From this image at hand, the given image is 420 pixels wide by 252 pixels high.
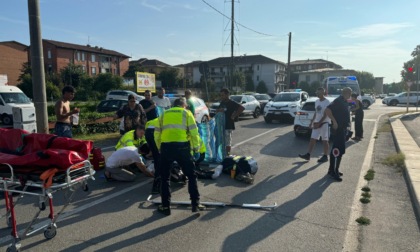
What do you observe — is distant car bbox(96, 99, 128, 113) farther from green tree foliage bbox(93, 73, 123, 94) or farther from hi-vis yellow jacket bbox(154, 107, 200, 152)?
green tree foliage bbox(93, 73, 123, 94)

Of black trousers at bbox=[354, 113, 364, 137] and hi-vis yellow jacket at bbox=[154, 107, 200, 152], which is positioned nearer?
hi-vis yellow jacket at bbox=[154, 107, 200, 152]

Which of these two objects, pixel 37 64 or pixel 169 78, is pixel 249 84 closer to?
pixel 169 78

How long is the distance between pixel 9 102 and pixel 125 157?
1769 centimetres

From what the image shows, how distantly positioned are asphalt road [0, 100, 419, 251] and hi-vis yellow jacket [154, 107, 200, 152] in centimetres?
111

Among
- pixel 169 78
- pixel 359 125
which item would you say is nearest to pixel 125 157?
pixel 359 125

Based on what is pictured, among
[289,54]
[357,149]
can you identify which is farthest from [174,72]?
[357,149]

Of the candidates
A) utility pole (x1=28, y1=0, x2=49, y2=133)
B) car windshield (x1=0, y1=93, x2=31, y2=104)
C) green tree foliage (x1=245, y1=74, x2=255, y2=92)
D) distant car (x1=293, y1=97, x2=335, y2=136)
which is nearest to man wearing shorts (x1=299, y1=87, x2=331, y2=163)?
distant car (x1=293, y1=97, x2=335, y2=136)

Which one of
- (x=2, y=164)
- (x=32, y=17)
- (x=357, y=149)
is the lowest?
(x=357, y=149)

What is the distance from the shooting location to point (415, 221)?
187 inches

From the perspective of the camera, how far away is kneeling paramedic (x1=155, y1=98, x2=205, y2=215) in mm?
4824

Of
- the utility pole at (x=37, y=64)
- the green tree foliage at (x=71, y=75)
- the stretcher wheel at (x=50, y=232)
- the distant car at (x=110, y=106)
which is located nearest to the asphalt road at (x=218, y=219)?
the stretcher wheel at (x=50, y=232)

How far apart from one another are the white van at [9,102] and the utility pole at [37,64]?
12231mm

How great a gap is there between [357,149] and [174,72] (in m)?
56.6

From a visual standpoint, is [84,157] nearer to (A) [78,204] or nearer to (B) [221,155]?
(A) [78,204]
